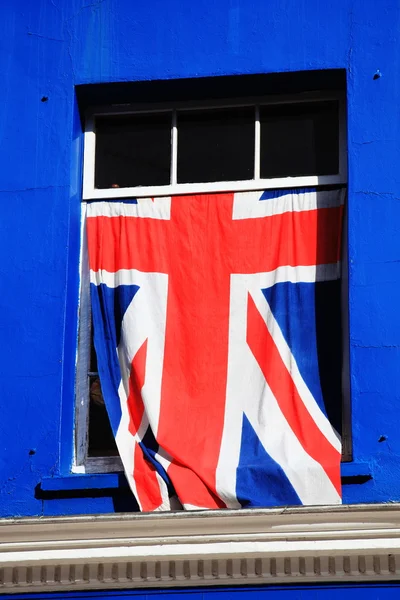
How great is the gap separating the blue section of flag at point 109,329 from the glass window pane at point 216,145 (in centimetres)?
86

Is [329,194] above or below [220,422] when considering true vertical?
above

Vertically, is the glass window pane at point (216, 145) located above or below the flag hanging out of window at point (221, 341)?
above

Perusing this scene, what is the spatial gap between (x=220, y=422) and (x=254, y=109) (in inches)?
81.8

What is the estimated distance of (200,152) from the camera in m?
7.82

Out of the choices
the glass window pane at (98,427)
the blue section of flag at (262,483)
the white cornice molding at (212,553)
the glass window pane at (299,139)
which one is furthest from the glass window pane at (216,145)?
the white cornice molding at (212,553)

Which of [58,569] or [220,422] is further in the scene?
[220,422]

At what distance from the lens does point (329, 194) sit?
24.7 feet

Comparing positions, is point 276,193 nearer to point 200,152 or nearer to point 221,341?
point 200,152

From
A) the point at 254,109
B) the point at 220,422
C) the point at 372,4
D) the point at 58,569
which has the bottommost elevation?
the point at 58,569

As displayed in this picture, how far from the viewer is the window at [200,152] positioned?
7613mm

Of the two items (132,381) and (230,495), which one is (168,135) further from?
(230,495)

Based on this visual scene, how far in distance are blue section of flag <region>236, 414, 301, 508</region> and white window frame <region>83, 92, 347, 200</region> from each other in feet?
5.64

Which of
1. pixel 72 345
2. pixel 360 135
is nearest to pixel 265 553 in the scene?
pixel 72 345

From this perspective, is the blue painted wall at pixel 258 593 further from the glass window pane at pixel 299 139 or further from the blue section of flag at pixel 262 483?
the glass window pane at pixel 299 139
